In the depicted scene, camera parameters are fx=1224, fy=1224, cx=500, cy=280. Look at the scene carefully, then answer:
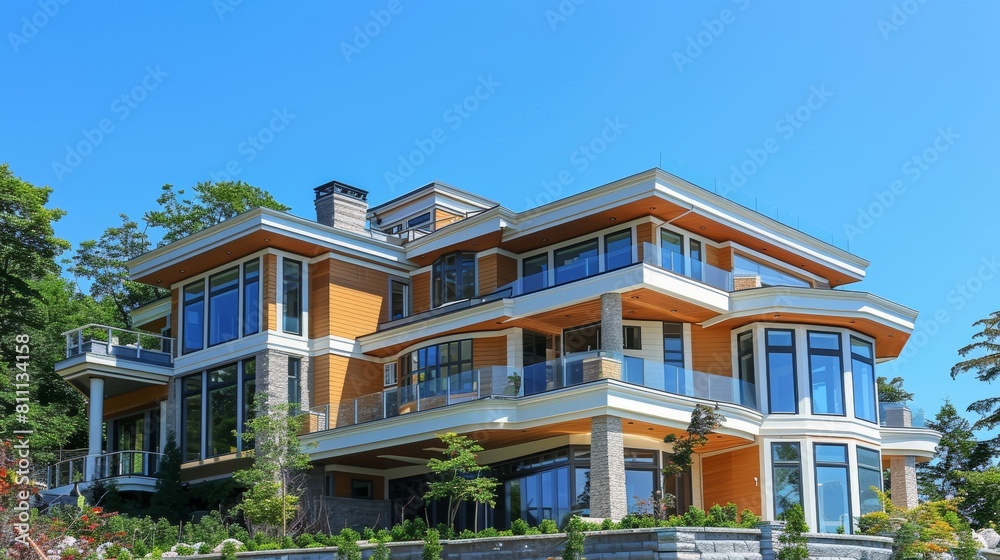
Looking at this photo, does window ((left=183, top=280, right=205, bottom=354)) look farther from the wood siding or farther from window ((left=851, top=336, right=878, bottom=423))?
window ((left=851, top=336, right=878, bottom=423))

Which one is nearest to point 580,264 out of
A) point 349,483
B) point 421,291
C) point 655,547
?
point 421,291

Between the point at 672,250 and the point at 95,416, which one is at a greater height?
the point at 672,250

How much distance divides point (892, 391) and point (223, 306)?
1038 inches

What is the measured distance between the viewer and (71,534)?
99.0ft

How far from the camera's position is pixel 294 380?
3588 centimetres

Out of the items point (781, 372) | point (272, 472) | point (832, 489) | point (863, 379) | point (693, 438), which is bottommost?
point (832, 489)

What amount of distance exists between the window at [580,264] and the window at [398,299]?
19.9ft

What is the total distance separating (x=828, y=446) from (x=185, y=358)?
767 inches

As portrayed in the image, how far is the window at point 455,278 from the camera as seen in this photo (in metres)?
37.0

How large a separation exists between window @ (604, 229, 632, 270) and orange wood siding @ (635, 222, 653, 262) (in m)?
0.25

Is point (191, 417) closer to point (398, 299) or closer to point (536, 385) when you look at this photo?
point (398, 299)

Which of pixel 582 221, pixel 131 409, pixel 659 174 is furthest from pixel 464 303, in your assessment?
pixel 131 409

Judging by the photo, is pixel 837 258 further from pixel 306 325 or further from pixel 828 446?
pixel 306 325

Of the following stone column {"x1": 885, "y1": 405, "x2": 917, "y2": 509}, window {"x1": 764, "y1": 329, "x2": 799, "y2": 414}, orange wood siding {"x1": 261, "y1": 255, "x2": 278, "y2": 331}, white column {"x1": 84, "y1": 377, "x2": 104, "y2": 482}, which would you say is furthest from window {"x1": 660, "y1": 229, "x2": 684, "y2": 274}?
white column {"x1": 84, "y1": 377, "x2": 104, "y2": 482}
